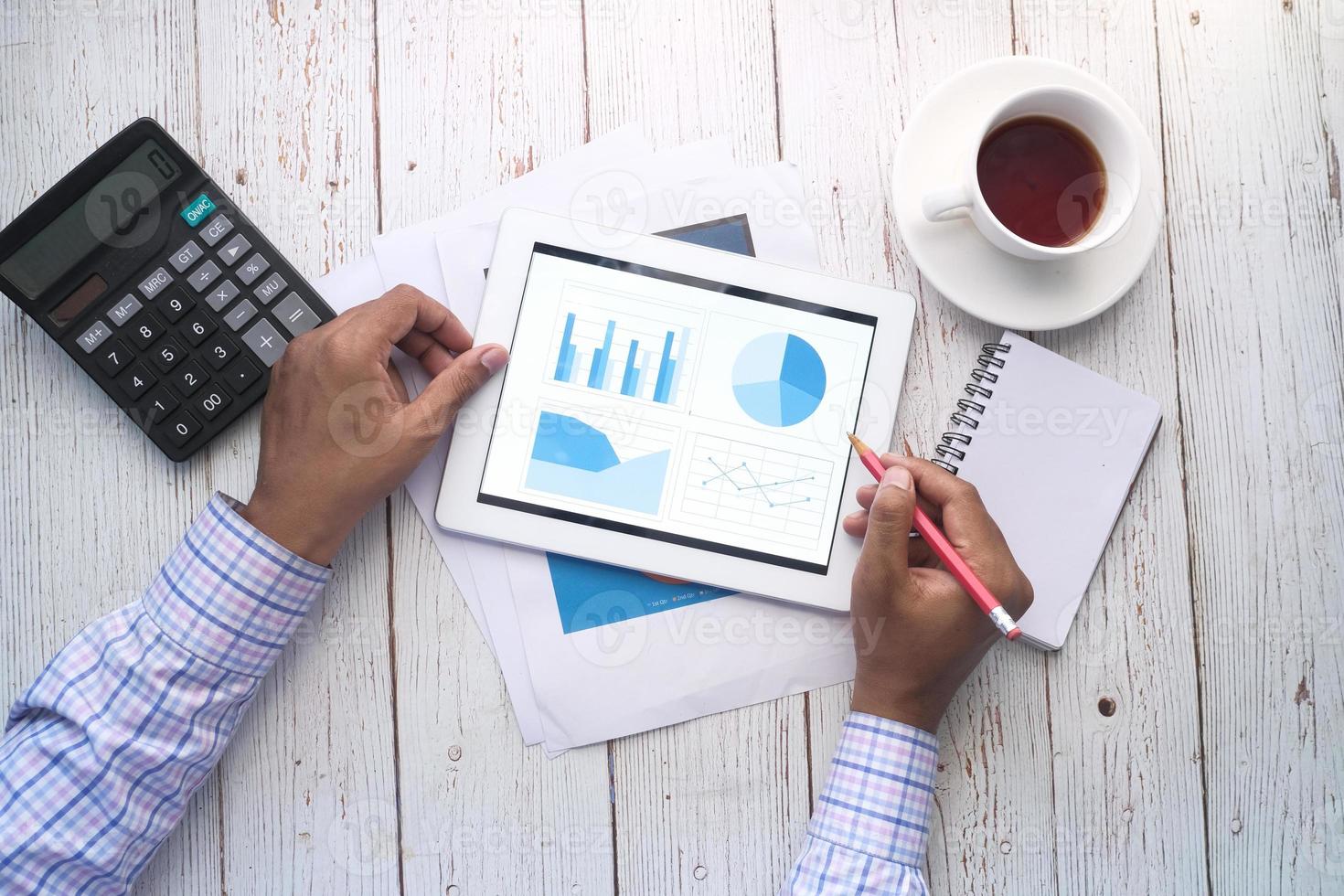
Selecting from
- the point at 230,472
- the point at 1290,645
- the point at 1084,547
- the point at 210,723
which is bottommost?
the point at 1290,645

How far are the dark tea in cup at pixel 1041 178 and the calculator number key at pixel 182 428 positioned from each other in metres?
0.56

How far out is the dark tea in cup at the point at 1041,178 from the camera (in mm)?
565

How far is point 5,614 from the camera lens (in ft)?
2.04

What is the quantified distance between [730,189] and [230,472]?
16.3 inches

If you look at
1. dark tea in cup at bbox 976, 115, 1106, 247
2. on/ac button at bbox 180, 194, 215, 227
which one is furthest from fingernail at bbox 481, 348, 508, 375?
dark tea in cup at bbox 976, 115, 1106, 247

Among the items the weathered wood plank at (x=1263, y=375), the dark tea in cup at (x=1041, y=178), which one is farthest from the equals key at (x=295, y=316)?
the weathered wood plank at (x=1263, y=375)

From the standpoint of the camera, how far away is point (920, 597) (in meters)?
0.55

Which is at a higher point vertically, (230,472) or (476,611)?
(230,472)

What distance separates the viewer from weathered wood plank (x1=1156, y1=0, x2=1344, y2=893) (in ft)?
2.06

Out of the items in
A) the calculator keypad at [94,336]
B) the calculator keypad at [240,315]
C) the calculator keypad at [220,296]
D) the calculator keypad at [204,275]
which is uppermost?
the calculator keypad at [204,275]

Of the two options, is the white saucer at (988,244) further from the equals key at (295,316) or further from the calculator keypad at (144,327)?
the calculator keypad at (144,327)

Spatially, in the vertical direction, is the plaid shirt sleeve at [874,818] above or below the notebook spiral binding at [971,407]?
below

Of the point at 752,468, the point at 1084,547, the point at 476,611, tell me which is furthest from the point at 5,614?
the point at 1084,547

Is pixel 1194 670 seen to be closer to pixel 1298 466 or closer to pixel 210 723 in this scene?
pixel 1298 466
